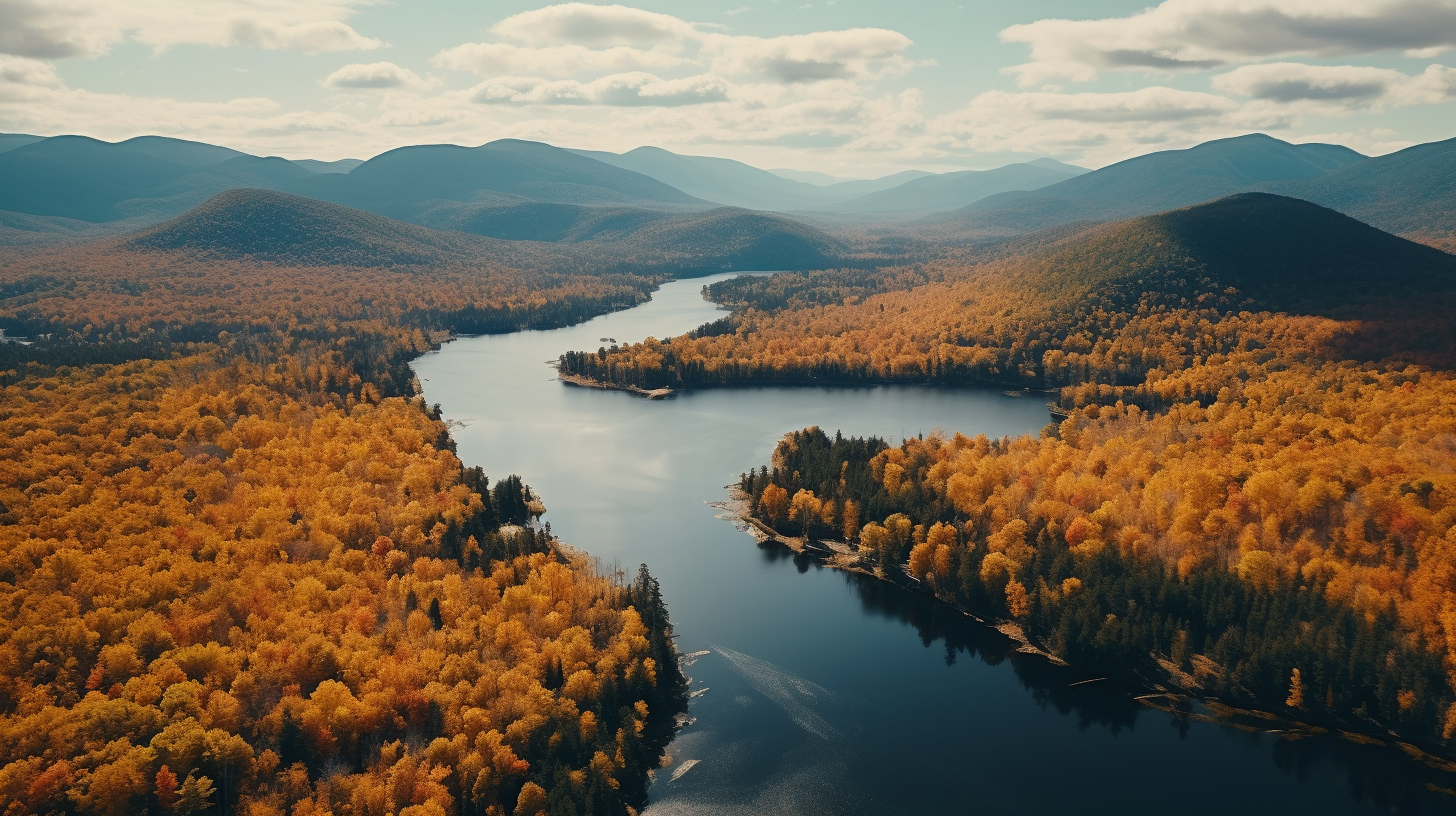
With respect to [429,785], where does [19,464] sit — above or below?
above

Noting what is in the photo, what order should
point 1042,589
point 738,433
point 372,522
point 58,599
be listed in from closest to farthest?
point 58,599
point 1042,589
point 372,522
point 738,433

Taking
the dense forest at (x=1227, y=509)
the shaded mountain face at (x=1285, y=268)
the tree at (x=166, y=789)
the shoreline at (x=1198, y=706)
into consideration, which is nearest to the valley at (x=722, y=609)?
the tree at (x=166, y=789)

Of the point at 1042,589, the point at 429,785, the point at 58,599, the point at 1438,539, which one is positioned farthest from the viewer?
the point at 1042,589

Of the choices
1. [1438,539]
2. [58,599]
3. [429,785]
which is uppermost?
[1438,539]

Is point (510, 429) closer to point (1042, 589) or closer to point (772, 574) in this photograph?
point (772, 574)

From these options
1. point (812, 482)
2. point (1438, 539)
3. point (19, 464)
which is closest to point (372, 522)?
point (19, 464)

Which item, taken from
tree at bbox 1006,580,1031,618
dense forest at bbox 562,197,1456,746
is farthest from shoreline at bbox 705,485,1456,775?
tree at bbox 1006,580,1031,618

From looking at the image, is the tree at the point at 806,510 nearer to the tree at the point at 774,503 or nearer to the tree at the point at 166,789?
the tree at the point at 774,503
